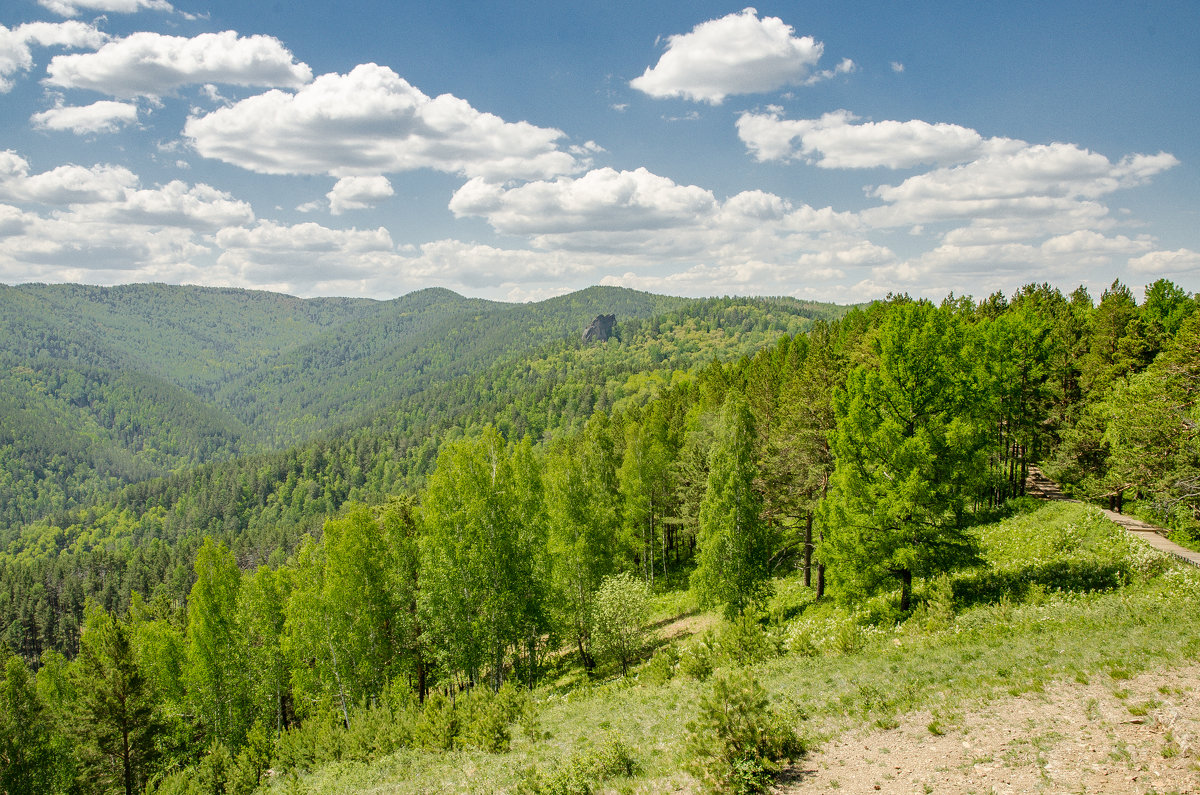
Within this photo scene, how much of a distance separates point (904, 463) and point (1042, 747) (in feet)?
32.4

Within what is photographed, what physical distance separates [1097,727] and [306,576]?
29.3 m

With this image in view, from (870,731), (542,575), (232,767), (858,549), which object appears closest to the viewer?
(870,731)

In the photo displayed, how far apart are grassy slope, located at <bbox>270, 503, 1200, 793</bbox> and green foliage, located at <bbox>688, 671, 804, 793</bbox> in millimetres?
652

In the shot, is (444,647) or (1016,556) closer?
(1016,556)

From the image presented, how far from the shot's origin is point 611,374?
188250mm

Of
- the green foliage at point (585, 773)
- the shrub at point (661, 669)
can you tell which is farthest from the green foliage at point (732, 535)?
the green foliage at point (585, 773)

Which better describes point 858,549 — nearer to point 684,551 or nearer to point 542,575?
point 542,575

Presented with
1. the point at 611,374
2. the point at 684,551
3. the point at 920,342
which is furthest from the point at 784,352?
the point at 611,374

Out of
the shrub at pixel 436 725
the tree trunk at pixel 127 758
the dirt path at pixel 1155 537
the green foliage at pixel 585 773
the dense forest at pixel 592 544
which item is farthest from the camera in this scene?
the tree trunk at pixel 127 758

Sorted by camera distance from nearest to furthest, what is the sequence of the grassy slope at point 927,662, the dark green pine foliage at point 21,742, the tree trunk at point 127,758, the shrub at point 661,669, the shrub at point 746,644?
the grassy slope at point 927,662 < the shrub at point 746,644 < the shrub at point 661,669 < the tree trunk at point 127,758 < the dark green pine foliage at point 21,742

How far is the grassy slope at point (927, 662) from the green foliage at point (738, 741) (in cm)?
65

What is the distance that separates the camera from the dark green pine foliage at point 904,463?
61.7ft

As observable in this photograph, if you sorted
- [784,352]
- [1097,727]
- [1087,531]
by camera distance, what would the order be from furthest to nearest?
[784,352] < [1087,531] < [1097,727]

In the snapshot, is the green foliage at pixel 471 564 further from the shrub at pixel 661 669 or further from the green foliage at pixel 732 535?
the green foliage at pixel 732 535
